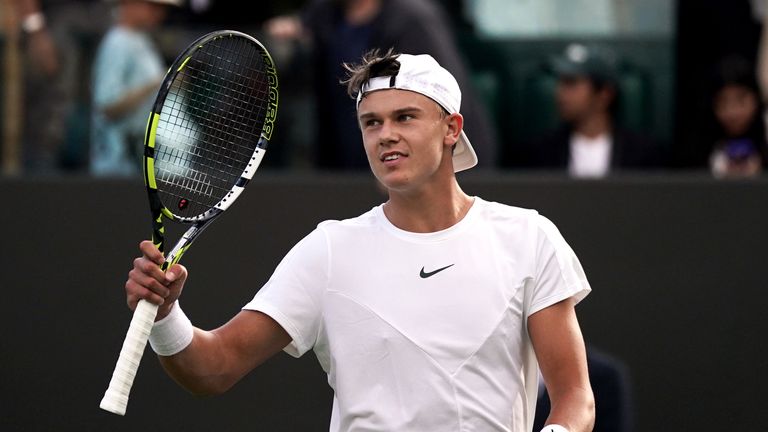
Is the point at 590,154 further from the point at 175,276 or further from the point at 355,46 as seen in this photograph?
the point at 175,276

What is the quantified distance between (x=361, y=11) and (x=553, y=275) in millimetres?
3186

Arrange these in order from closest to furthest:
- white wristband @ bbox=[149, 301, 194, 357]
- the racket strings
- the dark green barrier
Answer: white wristband @ bbox=[149, 301, 194, 357] < the racket strings < the dark green barrier

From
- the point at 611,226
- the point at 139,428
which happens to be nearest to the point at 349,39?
the point at 611,226

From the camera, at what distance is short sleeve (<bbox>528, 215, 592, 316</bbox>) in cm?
379

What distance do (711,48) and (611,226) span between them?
1007 mm

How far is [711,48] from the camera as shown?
23.1 feet

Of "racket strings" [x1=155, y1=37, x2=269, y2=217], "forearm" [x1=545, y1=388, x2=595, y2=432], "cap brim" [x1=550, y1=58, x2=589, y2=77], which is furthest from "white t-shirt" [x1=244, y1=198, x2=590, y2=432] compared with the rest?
"cap brim" [x1=550, y1=58, x2=589, y2=77]

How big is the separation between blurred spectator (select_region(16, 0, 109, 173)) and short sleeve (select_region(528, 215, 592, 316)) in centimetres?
366

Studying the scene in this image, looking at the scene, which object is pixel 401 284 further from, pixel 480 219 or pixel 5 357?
pixel 5 357

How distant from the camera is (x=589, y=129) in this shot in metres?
7.03

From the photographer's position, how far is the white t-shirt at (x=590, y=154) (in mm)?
7051

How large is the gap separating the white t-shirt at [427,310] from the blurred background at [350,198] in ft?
9.84

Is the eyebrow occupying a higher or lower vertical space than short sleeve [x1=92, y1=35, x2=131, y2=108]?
lower

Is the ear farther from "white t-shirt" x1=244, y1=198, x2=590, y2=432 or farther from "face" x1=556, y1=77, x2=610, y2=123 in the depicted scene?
"face" x1=556, y1=77, x2=610, y2=123
